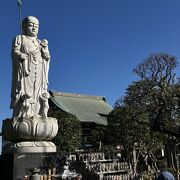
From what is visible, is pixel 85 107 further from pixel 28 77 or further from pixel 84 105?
pixel 28 77

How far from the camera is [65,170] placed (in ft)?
29.4

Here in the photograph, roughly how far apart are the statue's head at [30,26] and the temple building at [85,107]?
1496cm

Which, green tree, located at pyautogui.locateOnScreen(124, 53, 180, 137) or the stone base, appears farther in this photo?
green tree, located at pyautogui.locateOnScreen(124, 53, 180, 137)

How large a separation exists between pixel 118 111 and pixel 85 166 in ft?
22.0

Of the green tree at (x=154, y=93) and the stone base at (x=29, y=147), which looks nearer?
the stone base at (x=29, y=147)

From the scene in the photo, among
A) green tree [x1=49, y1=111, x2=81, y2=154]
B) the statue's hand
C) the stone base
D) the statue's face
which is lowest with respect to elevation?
the stone base

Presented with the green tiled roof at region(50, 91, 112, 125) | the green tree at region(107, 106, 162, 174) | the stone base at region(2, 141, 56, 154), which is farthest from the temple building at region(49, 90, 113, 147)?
the stone base at region(2, 141, 56, 154)

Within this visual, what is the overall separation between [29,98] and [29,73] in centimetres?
79

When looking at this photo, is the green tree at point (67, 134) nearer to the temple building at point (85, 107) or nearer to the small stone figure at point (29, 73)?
the temple building at point (85, 107)

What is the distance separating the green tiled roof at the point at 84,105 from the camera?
2717cm

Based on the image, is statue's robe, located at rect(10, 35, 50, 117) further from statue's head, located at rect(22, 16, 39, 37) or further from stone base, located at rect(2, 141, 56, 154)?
stone base, located at rect(2, 141, 56, 154)

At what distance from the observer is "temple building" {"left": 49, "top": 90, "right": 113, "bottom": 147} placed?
25.7m

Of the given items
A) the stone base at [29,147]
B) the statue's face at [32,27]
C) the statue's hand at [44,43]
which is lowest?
the stone base at [29,147]

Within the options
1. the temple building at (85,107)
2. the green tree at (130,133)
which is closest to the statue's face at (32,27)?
the green tree at (130,133)
